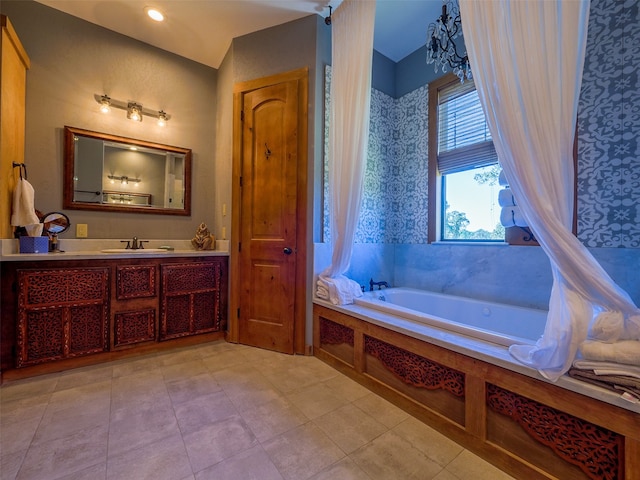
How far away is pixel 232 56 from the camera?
269 centimetres

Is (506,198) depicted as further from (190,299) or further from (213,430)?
(190,299)

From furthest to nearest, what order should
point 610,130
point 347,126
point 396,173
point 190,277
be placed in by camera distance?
point 396,173, point 190,277, point 347,126, point 610,130

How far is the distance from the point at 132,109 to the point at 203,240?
1430 mm

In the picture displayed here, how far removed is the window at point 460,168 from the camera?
7.78 ft

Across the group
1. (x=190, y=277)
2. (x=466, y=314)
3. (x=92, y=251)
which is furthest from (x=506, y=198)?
(x=92, y=251)

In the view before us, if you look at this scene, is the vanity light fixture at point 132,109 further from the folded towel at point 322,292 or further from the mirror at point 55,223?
the folded towel at point 322,292

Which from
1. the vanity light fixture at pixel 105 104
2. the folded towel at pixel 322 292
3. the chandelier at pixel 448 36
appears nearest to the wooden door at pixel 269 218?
the folded towel at pixel 322 292

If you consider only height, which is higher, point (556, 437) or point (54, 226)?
point (54, 226)

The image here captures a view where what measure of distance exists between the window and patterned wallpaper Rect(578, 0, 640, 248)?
0.59 metres

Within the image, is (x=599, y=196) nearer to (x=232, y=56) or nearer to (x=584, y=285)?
(x=584, y=285)

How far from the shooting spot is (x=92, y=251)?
2471 mm

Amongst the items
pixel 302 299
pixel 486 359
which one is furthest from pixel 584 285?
pixel 302 299

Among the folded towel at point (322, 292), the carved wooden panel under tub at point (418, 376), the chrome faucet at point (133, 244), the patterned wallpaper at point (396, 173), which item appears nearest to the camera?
the carved wooden panel under tub at point (418, 376)

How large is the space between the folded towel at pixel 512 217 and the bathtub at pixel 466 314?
626 millimetres
